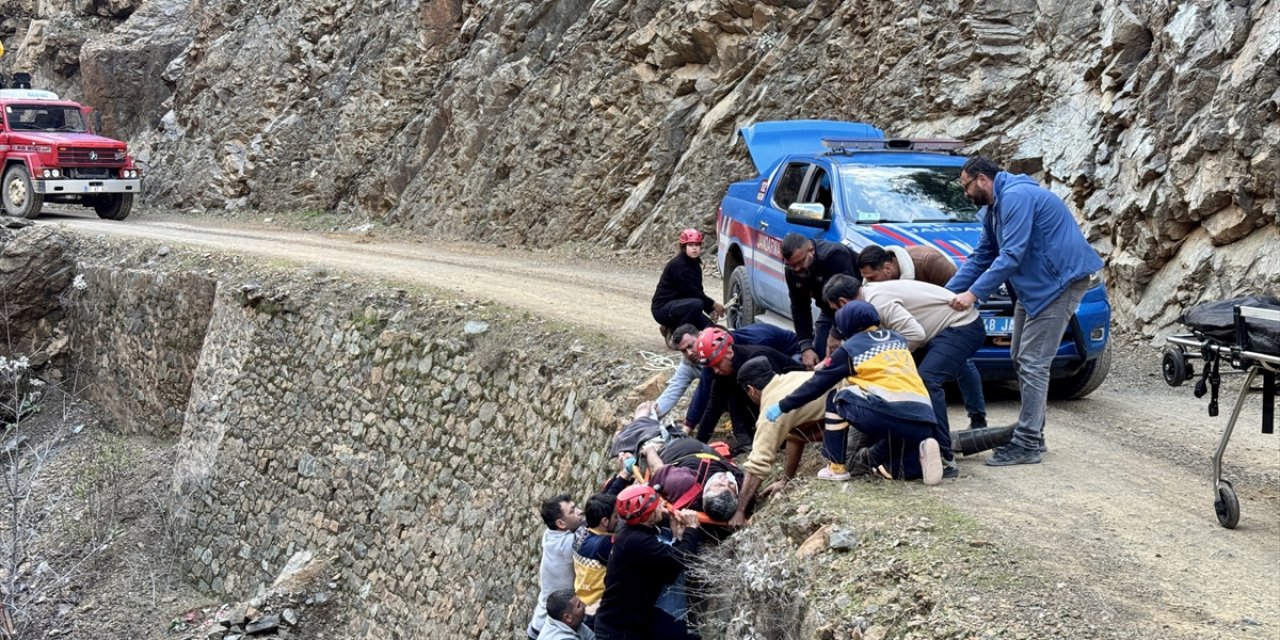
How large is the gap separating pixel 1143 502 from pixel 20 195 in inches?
882

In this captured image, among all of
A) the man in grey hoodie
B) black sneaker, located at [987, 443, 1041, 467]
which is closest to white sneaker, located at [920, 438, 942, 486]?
black sneaker, located at [987, 443, 1041, 467]

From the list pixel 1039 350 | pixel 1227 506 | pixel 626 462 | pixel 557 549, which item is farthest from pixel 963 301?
pixel 557 549

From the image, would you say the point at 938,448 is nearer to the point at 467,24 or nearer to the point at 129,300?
the point at 129,300

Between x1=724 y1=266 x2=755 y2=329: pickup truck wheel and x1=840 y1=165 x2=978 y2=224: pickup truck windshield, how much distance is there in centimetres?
158

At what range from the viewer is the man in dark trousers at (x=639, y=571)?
20.6 feet

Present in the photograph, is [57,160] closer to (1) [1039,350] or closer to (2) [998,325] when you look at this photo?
Answer: (2) [998,325]

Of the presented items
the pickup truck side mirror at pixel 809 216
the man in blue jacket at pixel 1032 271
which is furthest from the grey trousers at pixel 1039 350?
the pickup truck side mirror at pixel 809 216

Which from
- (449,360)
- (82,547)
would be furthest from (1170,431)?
(82,547)

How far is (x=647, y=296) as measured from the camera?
1438cm

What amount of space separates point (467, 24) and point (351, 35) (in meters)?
4.50

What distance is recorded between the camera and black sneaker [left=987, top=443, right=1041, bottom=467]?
7113mm

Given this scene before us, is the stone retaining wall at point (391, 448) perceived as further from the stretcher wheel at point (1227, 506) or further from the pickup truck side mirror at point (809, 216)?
the stretcher wheel at point (1227, 506)

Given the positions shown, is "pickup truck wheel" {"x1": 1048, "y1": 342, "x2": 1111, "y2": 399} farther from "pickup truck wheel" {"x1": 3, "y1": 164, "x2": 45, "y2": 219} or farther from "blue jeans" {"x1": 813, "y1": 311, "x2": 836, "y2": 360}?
"pickup truck wheel" {"x1": 3, "y1": 164, "x2": 45, "y2": 219}

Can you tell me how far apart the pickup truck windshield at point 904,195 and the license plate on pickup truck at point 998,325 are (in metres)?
1.22
